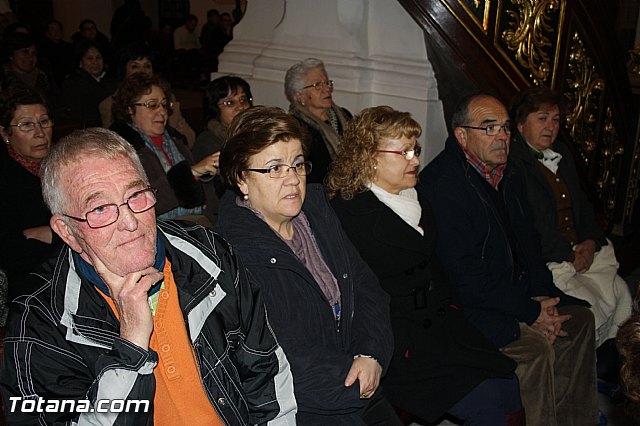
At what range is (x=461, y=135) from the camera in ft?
10.8

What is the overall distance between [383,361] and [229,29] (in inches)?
466

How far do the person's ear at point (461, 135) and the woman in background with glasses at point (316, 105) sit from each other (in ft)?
3.29

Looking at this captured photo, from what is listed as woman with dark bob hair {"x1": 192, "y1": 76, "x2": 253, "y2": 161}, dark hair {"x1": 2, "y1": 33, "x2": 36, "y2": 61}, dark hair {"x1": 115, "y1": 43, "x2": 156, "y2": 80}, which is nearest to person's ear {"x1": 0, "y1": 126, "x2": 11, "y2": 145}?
woman with dark bob hair {"x1": 192, "y1": 76, "x2": 253, "y2": 161}

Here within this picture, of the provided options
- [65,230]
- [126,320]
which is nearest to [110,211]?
[65,230]

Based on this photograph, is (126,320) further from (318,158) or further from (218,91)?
(218,91)

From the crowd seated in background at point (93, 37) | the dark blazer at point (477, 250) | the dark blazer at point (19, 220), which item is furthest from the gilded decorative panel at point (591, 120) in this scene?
the crowd seated in background at point (93, 37)

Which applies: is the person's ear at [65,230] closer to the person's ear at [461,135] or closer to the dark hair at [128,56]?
the person's ear at [461,135]

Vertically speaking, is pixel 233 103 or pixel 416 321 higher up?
pixel 233 103

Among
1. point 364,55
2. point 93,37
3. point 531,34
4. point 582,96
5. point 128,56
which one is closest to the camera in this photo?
point 531,34

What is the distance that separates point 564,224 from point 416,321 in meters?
1.50

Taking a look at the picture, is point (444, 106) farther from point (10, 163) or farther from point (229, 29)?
point (229, 29)

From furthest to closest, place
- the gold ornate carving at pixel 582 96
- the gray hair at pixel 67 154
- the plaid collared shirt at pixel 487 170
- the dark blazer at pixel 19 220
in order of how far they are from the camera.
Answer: the gold ornate carving at pixel 582 96 < the plaid collared shirt at pixel 487 170 < the dark blazer at pixel 19 220 < the gray hair at pixel 67 154

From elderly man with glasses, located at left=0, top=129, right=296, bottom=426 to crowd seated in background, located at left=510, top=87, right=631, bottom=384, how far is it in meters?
2.09

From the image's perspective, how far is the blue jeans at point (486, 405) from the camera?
272 centimetres
